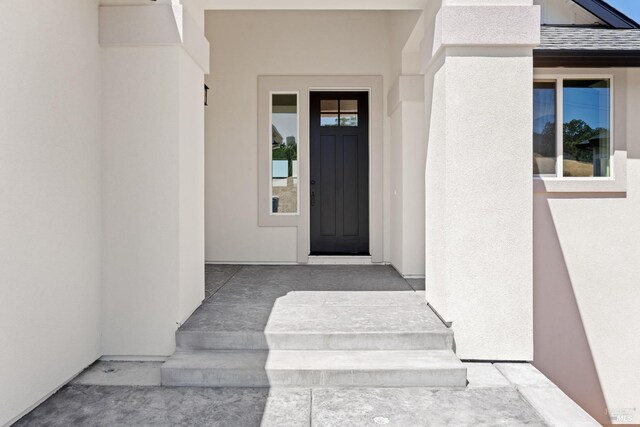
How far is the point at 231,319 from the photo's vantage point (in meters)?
3.73

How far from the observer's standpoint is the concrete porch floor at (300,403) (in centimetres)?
264

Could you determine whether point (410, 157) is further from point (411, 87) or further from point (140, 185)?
point (140, 185)

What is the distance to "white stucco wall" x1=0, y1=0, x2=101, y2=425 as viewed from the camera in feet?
8.34

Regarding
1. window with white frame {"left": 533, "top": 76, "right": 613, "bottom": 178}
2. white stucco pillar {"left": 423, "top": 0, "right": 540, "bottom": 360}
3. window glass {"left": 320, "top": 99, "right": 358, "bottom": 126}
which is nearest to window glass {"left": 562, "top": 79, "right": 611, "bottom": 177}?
window with white frame {"left": 533, "top": 76, "right": 613, "bottom": 178}

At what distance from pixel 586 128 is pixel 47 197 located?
5009 mm

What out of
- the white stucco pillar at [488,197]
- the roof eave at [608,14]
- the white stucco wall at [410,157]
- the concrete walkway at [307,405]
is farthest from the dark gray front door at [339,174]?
the concrete walkway at [307,405]

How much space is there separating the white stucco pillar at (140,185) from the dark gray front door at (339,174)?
11.7 feet

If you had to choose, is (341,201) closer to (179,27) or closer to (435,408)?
(179,27)

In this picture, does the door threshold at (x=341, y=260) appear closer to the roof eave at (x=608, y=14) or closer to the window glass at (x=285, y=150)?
the window glass at (x=285, y=150)

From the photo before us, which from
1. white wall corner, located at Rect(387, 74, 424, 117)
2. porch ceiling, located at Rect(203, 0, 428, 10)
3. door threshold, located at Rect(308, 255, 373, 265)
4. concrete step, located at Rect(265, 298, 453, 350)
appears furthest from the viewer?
door threshold, located at Rect(308, 255, 373, 265)

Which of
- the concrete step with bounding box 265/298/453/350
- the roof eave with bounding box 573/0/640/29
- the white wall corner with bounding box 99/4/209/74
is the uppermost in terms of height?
the roof eave with bounding box 573/0/640/29

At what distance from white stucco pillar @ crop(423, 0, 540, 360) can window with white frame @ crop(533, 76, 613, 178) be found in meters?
1.52

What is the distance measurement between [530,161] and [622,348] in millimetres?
2698

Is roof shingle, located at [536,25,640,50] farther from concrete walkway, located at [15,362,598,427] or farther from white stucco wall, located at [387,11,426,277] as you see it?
concrete walkway, located at [15,362,598,427]
